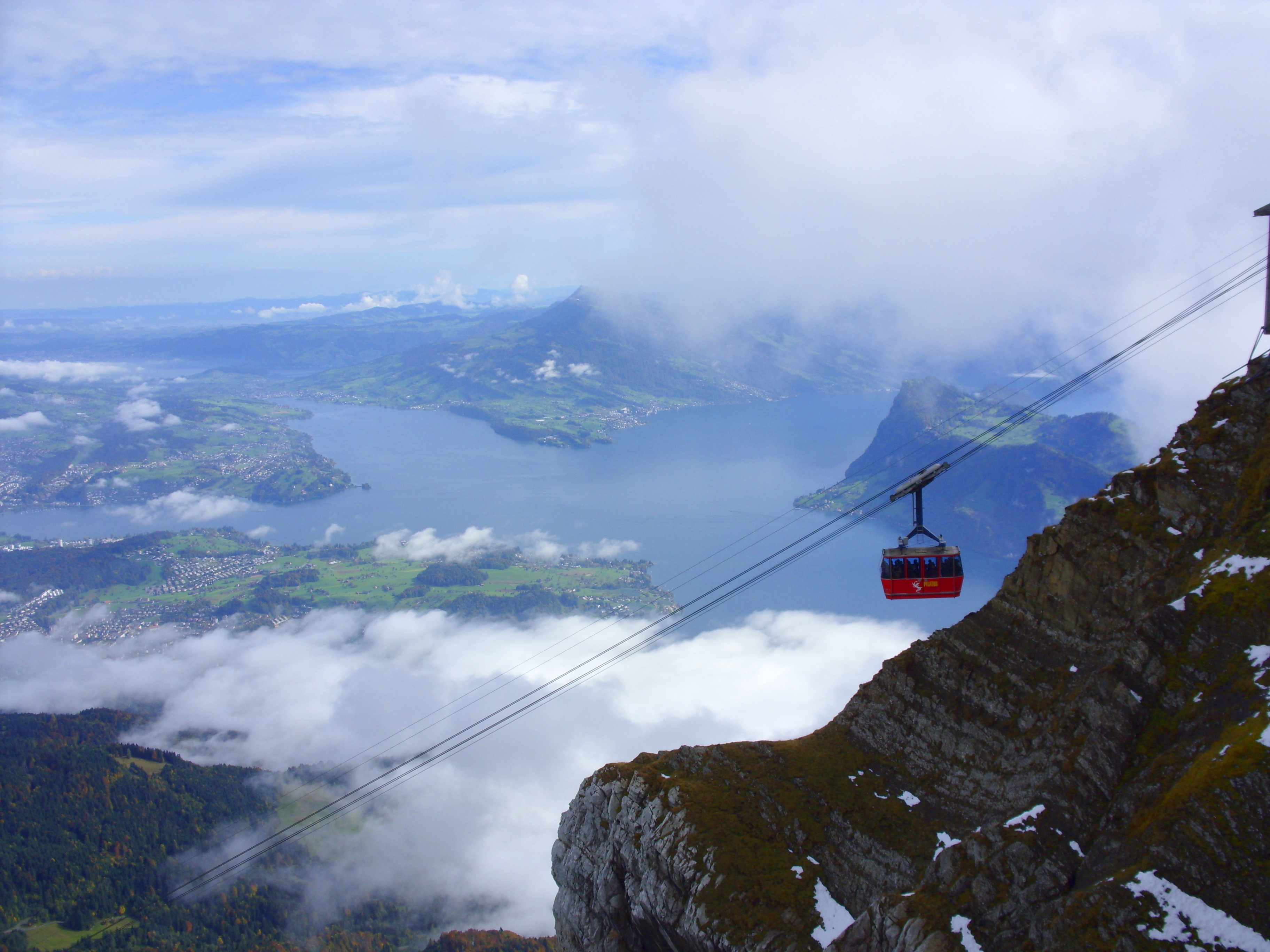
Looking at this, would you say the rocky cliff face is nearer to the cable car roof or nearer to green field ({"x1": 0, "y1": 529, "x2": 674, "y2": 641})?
the cable car roof

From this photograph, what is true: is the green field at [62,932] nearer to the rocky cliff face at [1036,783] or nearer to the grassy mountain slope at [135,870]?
the grassy mountain slope at [135,870]

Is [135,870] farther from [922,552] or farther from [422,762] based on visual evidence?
[922,552]

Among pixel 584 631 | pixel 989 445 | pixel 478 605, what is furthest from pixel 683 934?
pixel 989 445

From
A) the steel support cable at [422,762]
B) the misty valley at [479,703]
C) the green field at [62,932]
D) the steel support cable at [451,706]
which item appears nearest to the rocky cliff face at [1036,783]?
the misty valley at [479,703]

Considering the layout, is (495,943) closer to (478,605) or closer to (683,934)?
(683,934)

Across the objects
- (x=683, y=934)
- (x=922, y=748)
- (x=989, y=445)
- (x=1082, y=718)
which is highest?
(x=1082, y=718)
